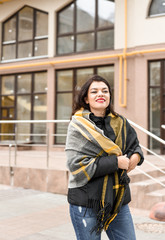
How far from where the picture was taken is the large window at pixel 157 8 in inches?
486

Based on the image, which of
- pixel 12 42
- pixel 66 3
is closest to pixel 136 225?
pixel 66 3

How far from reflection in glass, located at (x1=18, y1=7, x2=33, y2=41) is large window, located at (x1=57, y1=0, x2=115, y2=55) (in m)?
1.38

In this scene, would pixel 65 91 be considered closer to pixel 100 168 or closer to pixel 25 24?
pixel 25 24

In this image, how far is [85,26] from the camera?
547 inches

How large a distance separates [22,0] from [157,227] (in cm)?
1234

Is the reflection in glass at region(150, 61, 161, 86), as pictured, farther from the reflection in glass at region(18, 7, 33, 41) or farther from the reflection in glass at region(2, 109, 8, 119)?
the reflection in glass at region(2, 109, 8, 119)

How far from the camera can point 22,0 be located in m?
15.2

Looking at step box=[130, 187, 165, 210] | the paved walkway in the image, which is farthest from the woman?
step box=[130, 187, 165, 210]

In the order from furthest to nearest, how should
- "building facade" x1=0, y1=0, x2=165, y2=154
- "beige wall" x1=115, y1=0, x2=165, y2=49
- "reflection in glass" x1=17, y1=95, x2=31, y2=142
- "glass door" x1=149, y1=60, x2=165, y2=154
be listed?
"reflection in glass" x1=17, y1=95, x2=31, y2=142 → "building facade" x1=0, y1=0, x2=165, y2=154 → "glass door" x1=149, y1=60, x2=165, y2=154 → "beige wall" x1=115, y1=0, x2=165, y2=49

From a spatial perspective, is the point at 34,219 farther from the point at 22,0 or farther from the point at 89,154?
the point at 22,0

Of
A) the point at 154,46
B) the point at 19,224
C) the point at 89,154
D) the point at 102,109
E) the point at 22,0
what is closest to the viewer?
the point at 89,154

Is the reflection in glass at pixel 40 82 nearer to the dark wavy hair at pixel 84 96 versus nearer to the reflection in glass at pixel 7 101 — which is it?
the reflection in glass at pixel 7 101

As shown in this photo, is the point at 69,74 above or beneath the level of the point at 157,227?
above

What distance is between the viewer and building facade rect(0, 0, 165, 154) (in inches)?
490
